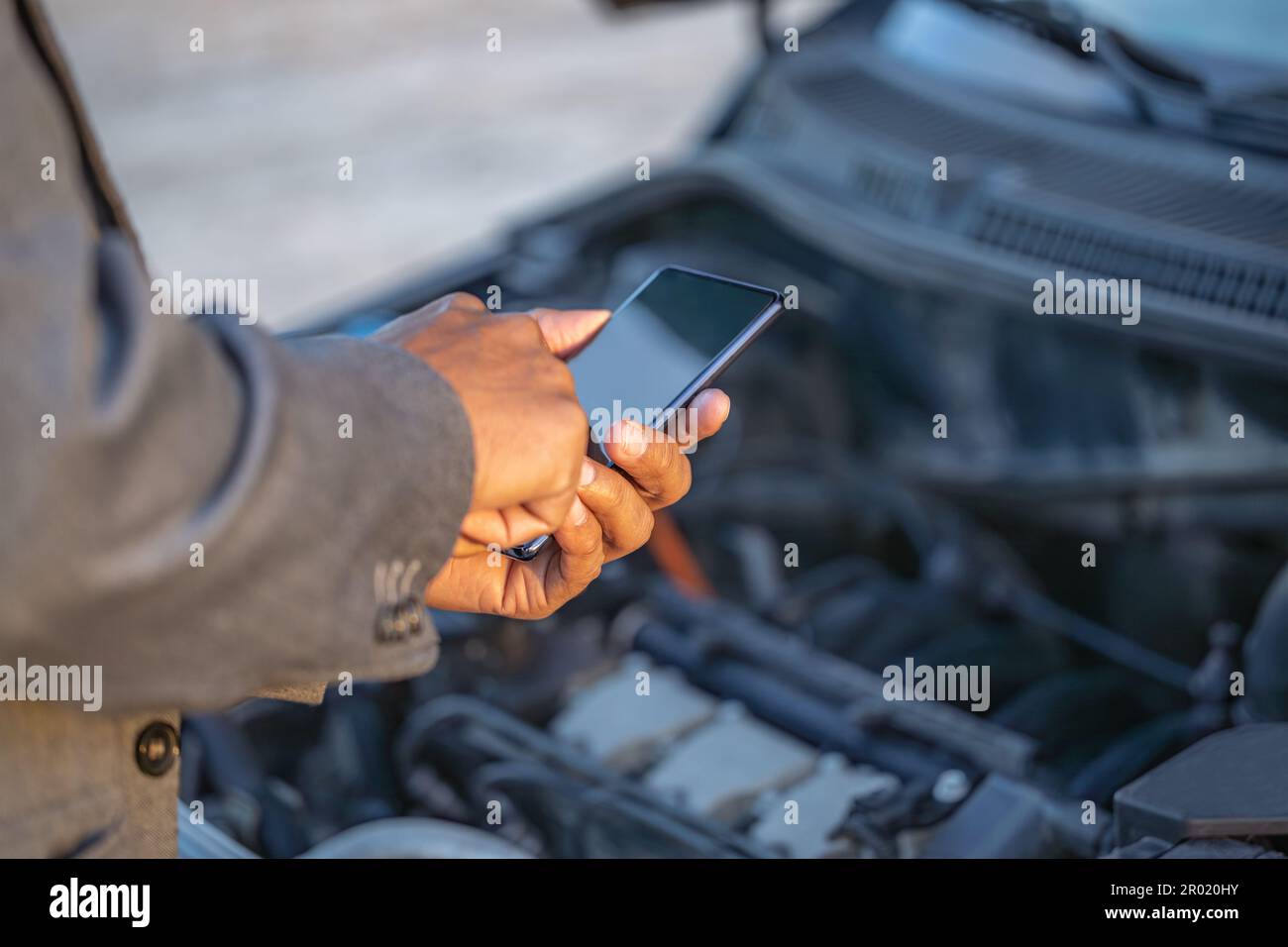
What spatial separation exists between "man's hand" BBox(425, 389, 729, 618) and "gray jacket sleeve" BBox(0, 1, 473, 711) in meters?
0.19

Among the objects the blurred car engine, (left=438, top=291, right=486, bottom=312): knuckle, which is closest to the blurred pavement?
the blurred car engine

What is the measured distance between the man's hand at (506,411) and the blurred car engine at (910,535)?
0.55 metres

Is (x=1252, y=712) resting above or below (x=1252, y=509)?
below

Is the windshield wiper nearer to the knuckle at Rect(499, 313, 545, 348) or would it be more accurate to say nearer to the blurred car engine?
the blurred car engine

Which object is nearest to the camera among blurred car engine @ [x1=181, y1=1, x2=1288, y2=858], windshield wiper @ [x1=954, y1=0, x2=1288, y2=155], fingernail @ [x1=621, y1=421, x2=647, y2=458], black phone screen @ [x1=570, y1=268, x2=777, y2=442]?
fingernail @ [x1=621, y1=421, x2=647, y2=458]

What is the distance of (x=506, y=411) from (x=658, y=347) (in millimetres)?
316

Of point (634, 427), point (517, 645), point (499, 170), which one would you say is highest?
point (499, 170)

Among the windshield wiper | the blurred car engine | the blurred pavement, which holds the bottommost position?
the blurred car engine

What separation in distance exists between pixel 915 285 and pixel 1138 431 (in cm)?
42

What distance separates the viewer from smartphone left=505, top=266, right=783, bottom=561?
1.15 meters

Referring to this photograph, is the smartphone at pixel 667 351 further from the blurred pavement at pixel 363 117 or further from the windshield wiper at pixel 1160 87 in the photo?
the blurred pavement at pixel 363 117
